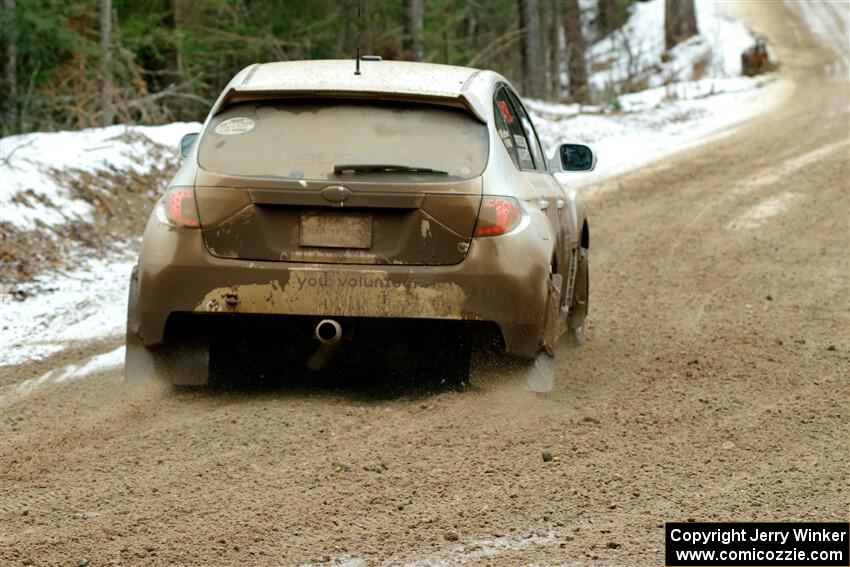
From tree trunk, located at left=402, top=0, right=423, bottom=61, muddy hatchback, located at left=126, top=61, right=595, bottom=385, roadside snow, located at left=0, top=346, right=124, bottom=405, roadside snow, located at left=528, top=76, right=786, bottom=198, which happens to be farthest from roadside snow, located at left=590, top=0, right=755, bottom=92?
muddy hatchback, located at left=126, top=61, right=595, bottom=385

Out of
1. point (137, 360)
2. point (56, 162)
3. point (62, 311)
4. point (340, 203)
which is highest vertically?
point (340, 203)

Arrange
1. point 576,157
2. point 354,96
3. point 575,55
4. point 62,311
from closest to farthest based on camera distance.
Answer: point 354,96 < point 576,157 < point 62,311 < point 575,55

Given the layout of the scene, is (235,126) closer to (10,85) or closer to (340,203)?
(340,203)

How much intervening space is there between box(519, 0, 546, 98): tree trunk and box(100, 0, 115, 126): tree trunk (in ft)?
44.6

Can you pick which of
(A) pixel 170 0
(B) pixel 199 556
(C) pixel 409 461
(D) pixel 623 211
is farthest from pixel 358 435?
(A) pixel 170 0

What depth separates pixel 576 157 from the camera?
7.92 metres

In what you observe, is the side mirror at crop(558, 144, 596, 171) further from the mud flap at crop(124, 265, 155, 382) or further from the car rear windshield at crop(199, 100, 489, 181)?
the mud flap at crop(124, 265, 155, 382)

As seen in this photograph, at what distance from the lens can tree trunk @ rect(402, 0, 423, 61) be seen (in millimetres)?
22078

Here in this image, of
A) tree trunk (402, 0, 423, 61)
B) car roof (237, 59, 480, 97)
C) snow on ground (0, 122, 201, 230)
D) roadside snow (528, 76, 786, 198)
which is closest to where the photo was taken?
car roof (237, 59, 480, 97)

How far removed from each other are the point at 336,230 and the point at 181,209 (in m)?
0.77

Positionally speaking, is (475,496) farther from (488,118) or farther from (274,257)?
(488,118)

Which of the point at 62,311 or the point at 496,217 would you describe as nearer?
the point at 496,217

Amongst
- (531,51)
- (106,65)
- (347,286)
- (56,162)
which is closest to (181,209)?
(347,286)

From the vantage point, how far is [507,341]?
616 centimetres
